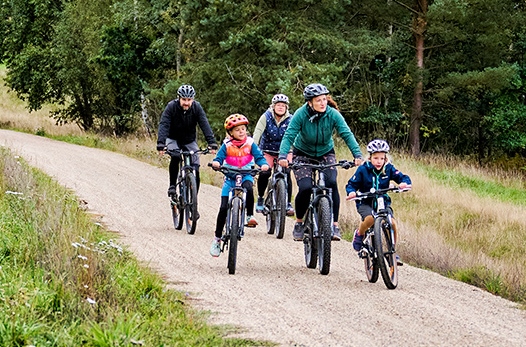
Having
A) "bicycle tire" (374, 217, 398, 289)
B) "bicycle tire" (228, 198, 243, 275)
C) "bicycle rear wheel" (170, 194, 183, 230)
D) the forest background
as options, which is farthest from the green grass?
the forest background

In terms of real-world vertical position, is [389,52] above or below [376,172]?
above

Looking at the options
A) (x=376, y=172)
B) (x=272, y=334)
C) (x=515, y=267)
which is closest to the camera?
(x=272, y=334)

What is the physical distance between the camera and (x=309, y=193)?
10195 millimetres

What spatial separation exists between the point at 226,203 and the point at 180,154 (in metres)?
2.73

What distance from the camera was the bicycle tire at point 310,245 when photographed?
31.9 feet

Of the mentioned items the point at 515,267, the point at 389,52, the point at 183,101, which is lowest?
the point at 515,267

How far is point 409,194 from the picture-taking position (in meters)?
17.9

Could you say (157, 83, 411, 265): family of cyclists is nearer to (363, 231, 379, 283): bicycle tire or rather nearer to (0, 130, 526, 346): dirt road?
(363, 231, 379, 283): bicycle tire

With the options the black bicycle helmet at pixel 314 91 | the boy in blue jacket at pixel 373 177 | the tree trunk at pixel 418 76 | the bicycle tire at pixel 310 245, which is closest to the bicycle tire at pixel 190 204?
the bicycle tire at pixel 310 245

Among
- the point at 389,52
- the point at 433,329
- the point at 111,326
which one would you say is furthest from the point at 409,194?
the point at 389,52

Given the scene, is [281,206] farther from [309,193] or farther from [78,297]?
[78,297]

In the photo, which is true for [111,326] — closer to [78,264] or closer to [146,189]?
[78,264]

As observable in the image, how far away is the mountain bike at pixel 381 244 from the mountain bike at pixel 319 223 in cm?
41

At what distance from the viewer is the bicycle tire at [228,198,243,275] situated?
9227mm
